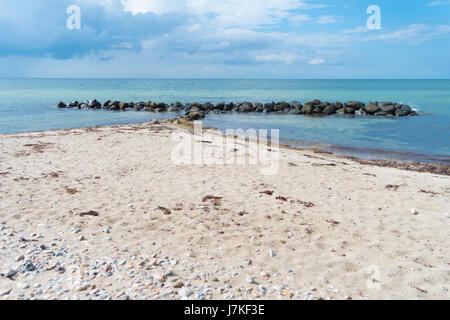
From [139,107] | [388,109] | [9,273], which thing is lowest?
[9,273]

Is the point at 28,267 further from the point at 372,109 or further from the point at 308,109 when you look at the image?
the point at 372,109

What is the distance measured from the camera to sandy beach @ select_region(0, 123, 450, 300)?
4168 mm

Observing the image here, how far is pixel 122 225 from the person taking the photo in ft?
19.5

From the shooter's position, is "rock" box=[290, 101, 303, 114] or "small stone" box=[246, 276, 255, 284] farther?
"rock" box=[290, 101, 303, 114]

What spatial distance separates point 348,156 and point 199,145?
7.89 m

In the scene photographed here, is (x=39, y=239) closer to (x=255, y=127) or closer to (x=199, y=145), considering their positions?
(x=199, y=145)

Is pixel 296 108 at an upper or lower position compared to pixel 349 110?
upper

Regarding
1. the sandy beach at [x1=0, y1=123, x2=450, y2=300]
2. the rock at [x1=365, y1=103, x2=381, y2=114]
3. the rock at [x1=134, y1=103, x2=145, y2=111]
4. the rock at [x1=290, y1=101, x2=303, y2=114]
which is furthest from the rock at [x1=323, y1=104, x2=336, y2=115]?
the sandy beach at [x1=0, y1=123, x2=450, y2=300]

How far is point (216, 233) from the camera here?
573 cm

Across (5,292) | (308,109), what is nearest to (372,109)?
(308,109)

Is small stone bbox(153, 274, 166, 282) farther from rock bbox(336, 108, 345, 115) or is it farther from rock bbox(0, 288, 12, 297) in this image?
rock bbox(336, 108, 345, 115)
